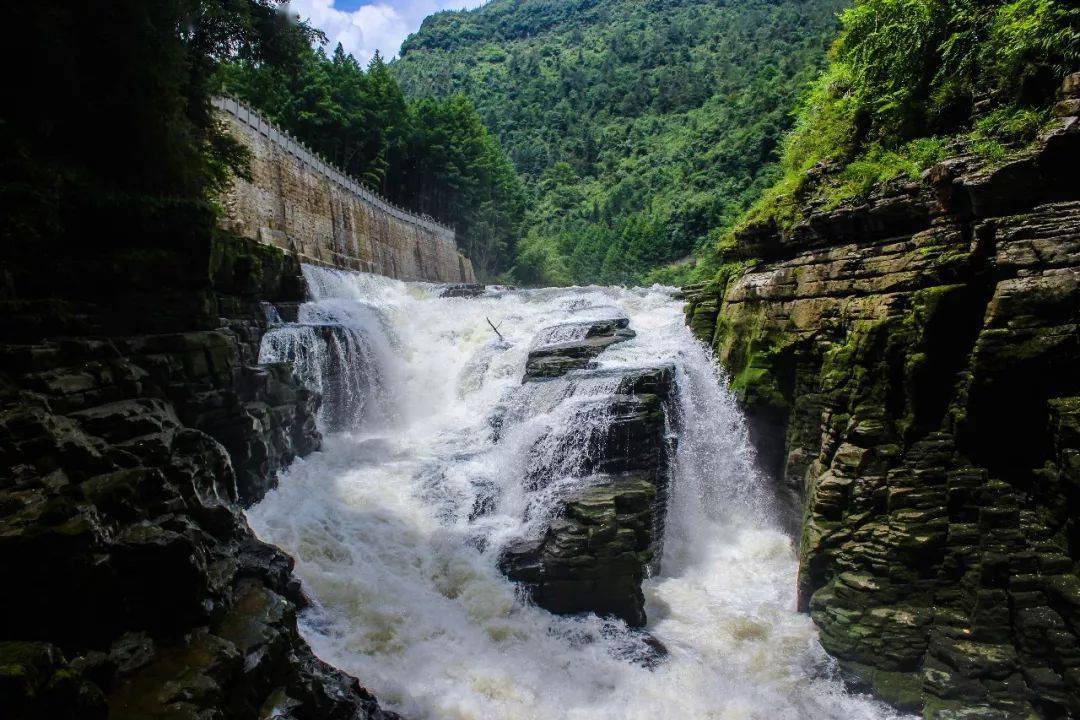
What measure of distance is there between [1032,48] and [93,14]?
44.4 feet

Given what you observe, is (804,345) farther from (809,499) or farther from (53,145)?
(53,145)

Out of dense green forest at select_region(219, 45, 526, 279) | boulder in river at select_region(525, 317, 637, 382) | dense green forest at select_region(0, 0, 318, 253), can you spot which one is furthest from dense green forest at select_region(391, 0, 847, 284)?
dense green forest at select_region(0, 0, 318, 253)

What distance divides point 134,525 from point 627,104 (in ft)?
334

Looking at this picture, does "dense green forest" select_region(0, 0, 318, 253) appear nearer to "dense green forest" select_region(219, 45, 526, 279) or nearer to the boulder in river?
the boulder in river

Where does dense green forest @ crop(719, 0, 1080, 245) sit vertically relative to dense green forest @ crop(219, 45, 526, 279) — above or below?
below

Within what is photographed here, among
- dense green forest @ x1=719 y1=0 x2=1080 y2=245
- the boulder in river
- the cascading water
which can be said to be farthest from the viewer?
the boulder in river

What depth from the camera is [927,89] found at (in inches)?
390

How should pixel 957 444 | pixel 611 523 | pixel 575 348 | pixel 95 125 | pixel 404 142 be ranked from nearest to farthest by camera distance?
pixel 957 444
pixel 95 125
pixel 611 523
pixel 575 348
pixel 404 142

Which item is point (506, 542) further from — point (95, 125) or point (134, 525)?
point (95, 125)

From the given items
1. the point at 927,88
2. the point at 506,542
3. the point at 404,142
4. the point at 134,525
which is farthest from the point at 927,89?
the point at 404,142

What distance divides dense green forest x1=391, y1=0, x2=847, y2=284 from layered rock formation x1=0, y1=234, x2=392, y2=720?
138ft

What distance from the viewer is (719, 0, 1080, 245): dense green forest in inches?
324

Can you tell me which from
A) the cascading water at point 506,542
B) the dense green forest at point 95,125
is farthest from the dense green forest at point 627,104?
the dense green forest at point 95,125

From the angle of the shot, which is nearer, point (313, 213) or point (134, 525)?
point (134, 525)
